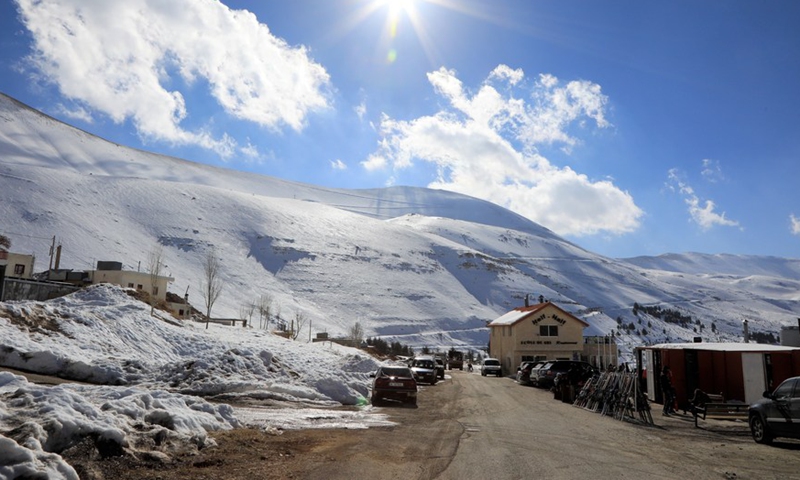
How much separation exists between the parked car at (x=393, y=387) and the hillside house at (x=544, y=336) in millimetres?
35311

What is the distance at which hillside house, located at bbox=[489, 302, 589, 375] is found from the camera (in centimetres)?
5456

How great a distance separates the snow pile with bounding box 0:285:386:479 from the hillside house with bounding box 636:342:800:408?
1300 cm

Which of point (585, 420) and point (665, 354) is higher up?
point (665, 354)

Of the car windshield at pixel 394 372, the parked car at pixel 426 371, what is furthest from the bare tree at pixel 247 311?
the car windshield at pixel 394 372

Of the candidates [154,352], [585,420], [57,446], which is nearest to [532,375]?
[585,420]

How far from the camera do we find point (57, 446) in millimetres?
7531

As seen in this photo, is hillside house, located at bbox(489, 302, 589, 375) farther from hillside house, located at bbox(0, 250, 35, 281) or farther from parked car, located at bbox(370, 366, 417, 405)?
hillside house, located at bbox(0, 250, 35, 281)

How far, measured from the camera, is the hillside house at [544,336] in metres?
54.6

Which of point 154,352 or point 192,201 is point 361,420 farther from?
point 192,201

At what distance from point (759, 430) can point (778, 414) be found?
2.97 feet

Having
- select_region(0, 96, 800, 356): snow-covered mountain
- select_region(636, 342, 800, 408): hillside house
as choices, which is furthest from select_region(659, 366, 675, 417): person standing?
select_region(0, 96, 800, 356): snow-covered mountain

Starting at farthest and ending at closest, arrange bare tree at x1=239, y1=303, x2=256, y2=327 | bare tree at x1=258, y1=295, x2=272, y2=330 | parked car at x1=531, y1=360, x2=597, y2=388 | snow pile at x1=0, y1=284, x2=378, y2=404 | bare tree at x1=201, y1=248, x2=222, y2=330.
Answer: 1. bare tree at x1=258, y1=295, x2=272, y2=330
2. bare tree at x1=239, y1=303, x2=256, y2=327
3. bare tree at x1=201, y1=248, x2=222, y2=330
4. parked car at x1=531, y1=360, x2=597, y2=388
5. snow pile at x1=0, y1=284, x2=378, y2=404

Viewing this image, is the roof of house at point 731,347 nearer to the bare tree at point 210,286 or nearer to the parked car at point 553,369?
the parked car at point 553,369

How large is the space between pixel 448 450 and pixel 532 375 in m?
26.9
